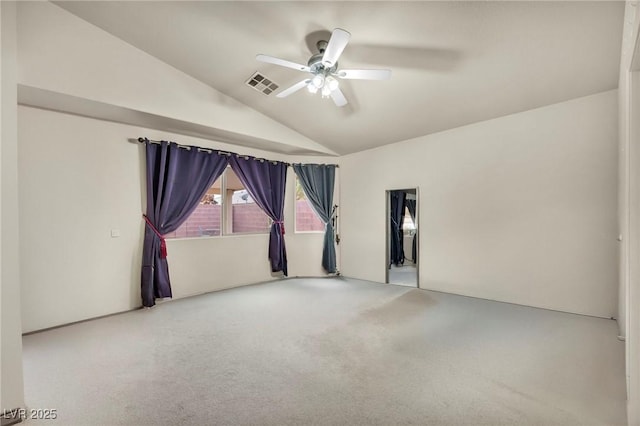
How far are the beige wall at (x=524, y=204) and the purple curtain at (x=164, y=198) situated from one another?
319cm

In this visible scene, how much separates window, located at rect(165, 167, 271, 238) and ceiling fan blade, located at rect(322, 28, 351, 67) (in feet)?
9.79

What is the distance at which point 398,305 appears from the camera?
392 cm

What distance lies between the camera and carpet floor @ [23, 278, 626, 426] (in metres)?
1.81

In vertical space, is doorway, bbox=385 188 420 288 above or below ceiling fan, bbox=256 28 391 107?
below

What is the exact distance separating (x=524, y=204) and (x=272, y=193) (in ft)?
12.6

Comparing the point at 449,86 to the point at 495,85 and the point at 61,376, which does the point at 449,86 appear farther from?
the point at 61,376

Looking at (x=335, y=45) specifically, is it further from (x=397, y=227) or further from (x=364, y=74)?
(x=397, y=227)

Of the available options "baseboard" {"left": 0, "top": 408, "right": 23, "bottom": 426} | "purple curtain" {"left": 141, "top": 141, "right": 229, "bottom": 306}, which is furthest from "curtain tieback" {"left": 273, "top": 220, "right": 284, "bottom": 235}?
"baseboard" {"left": 0, "top": 408, "right": 23, "bottom": 426}

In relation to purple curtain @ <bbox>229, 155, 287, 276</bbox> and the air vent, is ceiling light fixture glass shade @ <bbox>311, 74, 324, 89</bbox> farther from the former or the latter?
purple curtain @ <bbox>229, 155, 287, 276</bbox>

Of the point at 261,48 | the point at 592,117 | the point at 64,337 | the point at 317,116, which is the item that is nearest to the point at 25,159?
the point at 64,337

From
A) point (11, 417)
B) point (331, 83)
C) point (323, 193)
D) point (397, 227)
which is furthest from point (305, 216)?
point (11, 417)

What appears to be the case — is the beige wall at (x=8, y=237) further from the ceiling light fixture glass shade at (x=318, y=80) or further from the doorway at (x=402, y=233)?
the doorway at (x=402, y=233)

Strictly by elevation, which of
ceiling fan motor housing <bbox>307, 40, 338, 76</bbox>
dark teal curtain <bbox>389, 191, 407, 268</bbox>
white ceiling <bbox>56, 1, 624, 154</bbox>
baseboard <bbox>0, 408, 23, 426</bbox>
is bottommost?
baseboard <bbox>0, 408, 23, 426</bbox>

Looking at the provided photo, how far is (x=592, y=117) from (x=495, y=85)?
3.97 ft
